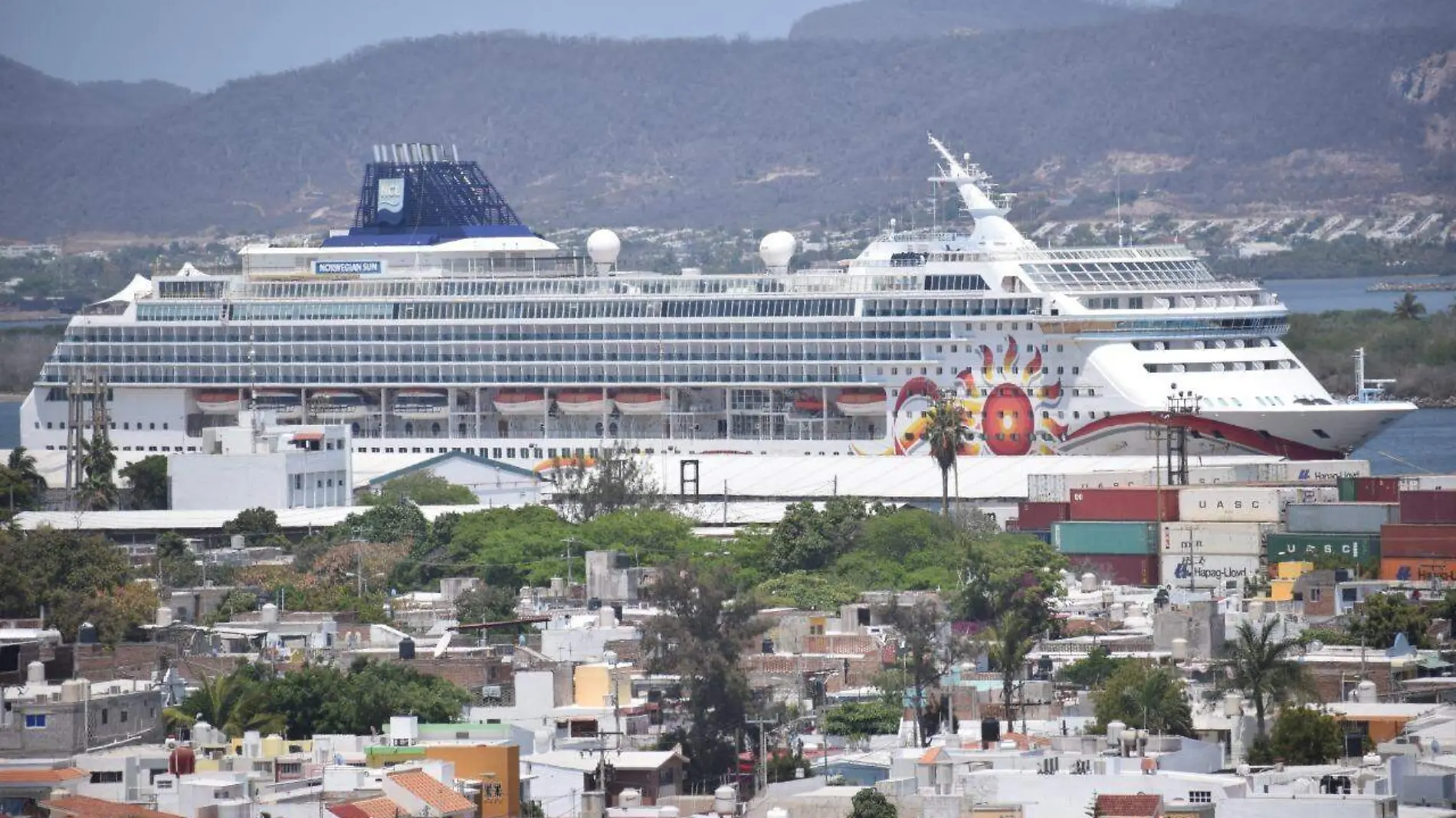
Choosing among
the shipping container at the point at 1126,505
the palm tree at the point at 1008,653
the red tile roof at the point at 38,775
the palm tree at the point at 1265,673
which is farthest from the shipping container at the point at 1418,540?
the red tile roof at the point at 38,775

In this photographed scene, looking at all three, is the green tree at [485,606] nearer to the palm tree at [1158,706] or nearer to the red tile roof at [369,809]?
the palm tree at [1158,706]

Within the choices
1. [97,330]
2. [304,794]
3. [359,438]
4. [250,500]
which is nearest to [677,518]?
[250,500]

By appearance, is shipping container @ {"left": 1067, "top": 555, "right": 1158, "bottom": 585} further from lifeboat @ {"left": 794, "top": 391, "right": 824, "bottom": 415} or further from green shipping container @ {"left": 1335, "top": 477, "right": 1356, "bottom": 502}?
lifeboat @ {"left": 794, "top": 391, "right": 824, "bottom": 415}

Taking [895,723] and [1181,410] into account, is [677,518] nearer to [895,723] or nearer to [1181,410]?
[1181,410]

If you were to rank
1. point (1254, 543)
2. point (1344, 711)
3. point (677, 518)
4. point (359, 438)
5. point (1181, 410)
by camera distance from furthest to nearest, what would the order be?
point (359, 438), point (1181, 410), point (677, 518), point (1254, 543), point (1344, 711)

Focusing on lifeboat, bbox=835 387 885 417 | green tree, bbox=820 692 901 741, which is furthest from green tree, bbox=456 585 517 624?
lifeboat, bbox=835 387 885 417

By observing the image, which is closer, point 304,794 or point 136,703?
point 304,794
